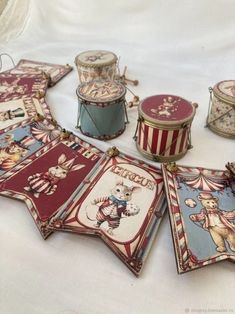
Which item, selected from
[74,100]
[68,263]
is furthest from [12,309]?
[74,100]

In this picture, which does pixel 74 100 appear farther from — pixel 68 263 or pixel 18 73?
pixel 68 263

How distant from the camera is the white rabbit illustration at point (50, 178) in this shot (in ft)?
2.13

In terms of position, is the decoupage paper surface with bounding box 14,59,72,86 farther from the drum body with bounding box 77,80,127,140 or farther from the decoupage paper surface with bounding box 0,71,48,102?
the drum body with bounding box 77,80,127,140

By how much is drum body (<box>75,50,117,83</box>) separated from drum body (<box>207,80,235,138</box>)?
354 millimetres

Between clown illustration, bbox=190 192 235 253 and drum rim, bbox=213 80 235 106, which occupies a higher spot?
drum rim, bbox=213 80 235 106

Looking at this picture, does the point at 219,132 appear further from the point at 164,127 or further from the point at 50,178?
the point at 50,178

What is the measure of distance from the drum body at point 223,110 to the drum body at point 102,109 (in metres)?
0.24

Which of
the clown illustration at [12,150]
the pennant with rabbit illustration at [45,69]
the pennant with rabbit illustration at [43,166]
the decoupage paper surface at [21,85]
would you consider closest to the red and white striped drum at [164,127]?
the pennant with rabbit illustration at [43,166]

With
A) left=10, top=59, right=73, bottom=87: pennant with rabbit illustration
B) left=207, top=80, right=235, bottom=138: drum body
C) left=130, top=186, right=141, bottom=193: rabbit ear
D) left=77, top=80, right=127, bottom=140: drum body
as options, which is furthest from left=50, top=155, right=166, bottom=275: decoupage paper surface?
left=10, top=59, right=73, bottom=87: pennant with rabbit illustration

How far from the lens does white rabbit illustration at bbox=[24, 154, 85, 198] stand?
2.13 ft

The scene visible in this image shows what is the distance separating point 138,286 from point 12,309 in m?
0.21

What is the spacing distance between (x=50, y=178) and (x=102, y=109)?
8.6 inches

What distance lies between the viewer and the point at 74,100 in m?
1.04

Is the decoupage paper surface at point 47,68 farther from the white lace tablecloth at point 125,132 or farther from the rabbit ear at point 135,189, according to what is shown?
the rabbit ear at point 135,189
